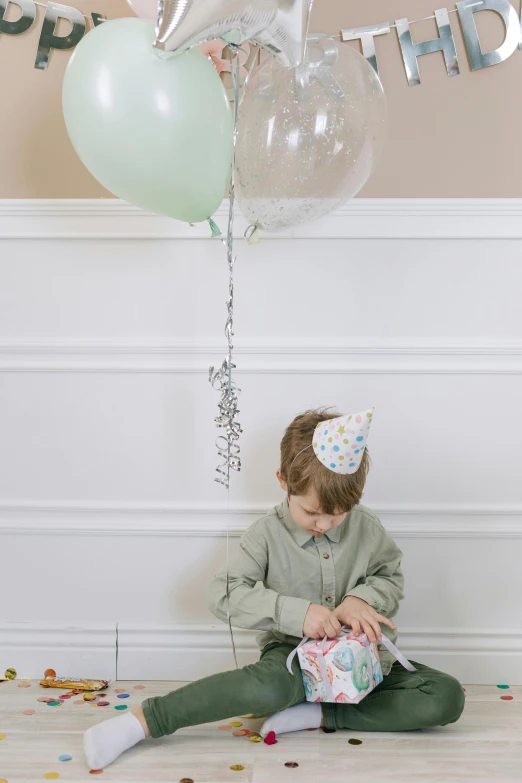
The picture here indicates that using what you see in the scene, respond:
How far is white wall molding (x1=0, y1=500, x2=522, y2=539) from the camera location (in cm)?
169

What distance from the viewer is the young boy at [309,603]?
1.38 metres

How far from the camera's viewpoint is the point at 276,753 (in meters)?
1.35

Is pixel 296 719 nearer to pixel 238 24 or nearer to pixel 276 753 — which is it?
pixel 276 753

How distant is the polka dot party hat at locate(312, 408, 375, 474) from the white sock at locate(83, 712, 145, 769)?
54 cm

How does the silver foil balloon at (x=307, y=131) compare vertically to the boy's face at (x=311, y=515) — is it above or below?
above

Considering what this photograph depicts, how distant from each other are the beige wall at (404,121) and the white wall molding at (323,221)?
27 millimetres

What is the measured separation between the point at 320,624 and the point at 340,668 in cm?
8

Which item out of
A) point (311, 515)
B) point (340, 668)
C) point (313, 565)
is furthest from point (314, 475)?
A: point (340, 668)

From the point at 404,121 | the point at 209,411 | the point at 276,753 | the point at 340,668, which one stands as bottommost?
the point at 276,753

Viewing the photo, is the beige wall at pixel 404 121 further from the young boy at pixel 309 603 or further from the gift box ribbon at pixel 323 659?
the gift box ribbon at pixel 323 659

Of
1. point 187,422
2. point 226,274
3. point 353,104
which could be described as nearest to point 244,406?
point 187,422

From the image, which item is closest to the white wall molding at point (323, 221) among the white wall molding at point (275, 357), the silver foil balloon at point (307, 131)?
the white wall molding at point (275, 357)

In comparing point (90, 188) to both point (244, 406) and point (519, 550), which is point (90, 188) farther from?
point (519, 550)

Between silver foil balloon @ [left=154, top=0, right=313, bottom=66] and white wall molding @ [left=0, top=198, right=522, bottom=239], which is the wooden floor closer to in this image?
white wall molding @ [left=0, top=198, right=522, bottom=239]
